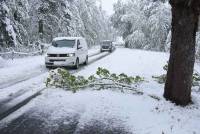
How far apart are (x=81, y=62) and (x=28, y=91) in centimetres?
1099

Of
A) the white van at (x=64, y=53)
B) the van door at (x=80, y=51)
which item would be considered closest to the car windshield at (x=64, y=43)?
the white van at (x=64, y=53)

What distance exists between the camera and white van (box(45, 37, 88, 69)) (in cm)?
2220

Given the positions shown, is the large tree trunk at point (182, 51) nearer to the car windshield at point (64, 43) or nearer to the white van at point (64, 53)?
the white van at point (64, 53)

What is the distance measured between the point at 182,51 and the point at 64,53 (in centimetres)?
1253


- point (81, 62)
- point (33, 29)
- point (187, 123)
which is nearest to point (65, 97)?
point (187, 123)

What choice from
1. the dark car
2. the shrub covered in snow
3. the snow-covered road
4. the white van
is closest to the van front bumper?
the white van

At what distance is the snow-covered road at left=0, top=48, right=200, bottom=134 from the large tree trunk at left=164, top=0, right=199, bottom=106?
1.44ft

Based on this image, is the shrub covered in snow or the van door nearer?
the van door

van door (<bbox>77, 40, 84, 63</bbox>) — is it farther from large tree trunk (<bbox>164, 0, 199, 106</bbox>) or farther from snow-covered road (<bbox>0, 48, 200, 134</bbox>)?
large tree trunk (<bbox>164, 0, 199, 106</bbox>)

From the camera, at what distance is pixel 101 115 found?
393 inches

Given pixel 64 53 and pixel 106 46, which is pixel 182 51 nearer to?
pixel 64 53

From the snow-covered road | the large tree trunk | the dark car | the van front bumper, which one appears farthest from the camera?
the dark car

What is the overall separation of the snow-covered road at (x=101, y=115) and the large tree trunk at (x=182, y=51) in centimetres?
44

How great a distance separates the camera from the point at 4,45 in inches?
1125
